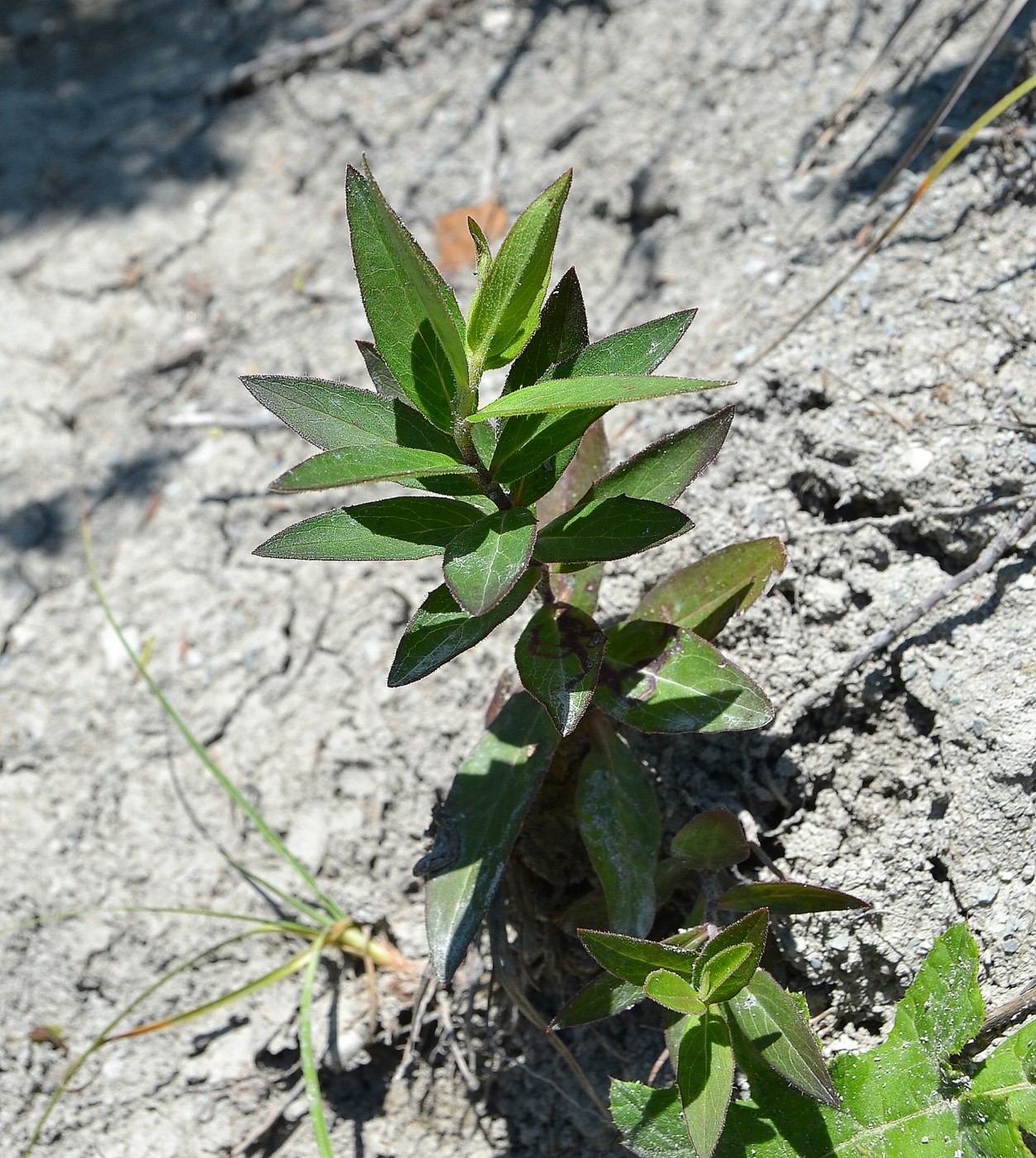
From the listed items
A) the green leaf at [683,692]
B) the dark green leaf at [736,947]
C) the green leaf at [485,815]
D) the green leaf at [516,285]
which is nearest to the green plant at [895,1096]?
the dark green leaf at [736,947]

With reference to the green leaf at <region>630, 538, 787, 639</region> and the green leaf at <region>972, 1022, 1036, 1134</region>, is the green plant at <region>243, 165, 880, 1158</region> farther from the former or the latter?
the green leaf at <region>972, 1022, 1036, 1134</region>

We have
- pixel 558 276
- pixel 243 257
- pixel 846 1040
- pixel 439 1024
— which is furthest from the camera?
pixel 243 257

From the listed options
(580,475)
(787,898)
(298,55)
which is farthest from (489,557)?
(298,55)

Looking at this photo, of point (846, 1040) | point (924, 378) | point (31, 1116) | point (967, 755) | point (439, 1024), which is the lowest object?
point (31, 1116)

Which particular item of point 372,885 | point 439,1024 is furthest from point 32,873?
point 439,1024

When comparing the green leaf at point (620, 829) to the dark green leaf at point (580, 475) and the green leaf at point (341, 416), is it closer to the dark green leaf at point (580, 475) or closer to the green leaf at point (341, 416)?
the dark green leaf at point (580, 475)

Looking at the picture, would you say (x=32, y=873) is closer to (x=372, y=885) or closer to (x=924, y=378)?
(x=372, y=885)

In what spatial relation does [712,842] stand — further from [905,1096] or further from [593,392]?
[593,392]
